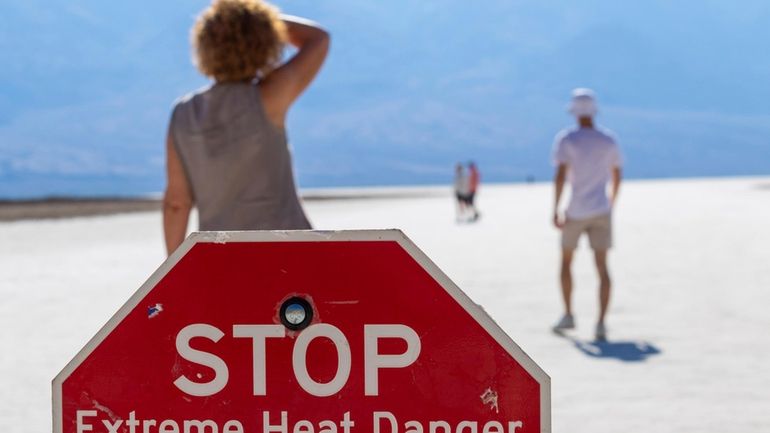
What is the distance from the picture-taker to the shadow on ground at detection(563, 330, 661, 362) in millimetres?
7707

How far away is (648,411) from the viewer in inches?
234

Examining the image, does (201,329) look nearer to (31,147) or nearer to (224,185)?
(224,185)

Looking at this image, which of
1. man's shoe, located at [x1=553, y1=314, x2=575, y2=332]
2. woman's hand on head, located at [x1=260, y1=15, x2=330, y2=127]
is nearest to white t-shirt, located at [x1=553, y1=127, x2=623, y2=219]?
man's shoe, located at [x1=553, y1=314, x2=575, y2=332]

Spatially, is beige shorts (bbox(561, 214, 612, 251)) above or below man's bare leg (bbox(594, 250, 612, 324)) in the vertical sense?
above

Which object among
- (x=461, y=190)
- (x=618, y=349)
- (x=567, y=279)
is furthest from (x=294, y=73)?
Result: (x=461, y=190)

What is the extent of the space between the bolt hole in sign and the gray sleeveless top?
1599mm

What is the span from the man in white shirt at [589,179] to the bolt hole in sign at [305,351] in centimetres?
649

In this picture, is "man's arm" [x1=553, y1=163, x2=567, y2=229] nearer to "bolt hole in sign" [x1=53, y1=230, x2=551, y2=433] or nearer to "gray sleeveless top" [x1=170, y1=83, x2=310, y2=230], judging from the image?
"gray sleeveless top" [x1=170, y1=83, x2=310, y2=230]

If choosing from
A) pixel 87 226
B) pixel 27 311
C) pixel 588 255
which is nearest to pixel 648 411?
pixel 27 311

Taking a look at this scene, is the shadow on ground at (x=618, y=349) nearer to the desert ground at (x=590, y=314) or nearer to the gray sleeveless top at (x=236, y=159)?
the desert ground at (x=590, y=314)

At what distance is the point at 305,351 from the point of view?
Answer: 7.11ft

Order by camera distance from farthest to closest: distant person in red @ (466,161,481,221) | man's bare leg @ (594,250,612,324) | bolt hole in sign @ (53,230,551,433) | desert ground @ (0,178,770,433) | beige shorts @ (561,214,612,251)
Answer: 1. distant person in red @ (466,161,481,221)
2. beige shorts @ (561,214,612,251)
3. man's bare leg @ (594,250,612,324)
4. desert ground @ (0,178,770,433)
5. bolt hole in sign @ (53,230,551,433)

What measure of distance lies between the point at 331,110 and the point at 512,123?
25821mm

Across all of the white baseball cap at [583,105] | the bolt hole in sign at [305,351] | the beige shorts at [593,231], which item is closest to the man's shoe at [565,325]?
the beige shorts at [593,231]
